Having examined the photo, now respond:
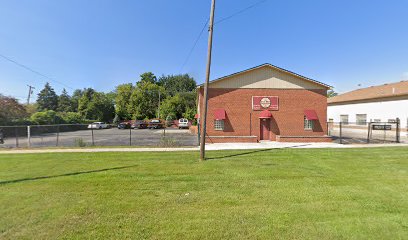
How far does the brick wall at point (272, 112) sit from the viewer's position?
19750 mm

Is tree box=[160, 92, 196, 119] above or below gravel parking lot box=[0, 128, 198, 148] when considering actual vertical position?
above

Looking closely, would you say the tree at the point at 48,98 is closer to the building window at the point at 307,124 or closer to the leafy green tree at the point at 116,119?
the leafy green tree at the point at 116,119

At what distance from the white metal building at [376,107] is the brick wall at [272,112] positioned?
14.3 feet

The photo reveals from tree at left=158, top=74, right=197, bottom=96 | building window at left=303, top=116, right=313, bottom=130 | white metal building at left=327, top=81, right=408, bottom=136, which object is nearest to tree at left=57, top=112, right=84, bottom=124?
tree at left=158, top=74, right=197, bottom=96

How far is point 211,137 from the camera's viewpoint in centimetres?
1838

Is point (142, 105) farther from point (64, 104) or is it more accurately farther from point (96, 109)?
point (64, 104)

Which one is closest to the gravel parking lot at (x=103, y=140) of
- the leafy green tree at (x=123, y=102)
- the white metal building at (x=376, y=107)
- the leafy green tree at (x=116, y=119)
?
the white metal building at (x=376, y=107)

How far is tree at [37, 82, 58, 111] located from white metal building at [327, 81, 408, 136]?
9796 cm

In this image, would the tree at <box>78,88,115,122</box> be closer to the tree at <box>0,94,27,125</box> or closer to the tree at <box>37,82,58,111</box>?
the tree at <box>0,94,27,125</box>

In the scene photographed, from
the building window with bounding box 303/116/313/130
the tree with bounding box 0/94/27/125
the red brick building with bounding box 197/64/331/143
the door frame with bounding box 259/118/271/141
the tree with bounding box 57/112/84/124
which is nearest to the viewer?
the red brick building with bounding box 197/64/331/143

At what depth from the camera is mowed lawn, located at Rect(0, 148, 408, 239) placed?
3924 mm

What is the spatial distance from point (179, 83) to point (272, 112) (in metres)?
59.7

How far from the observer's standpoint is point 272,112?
65.8 feet

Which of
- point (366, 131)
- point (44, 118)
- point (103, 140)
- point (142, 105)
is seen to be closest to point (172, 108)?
point (142, 105)
